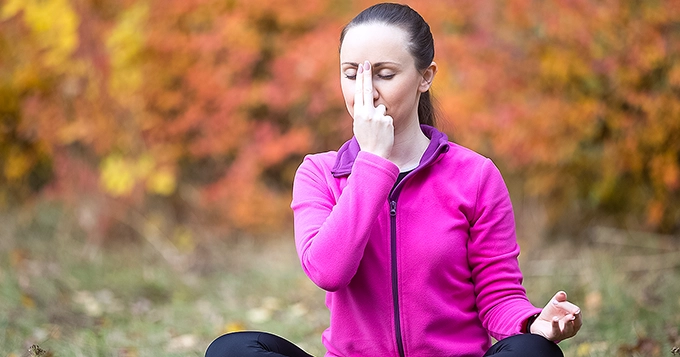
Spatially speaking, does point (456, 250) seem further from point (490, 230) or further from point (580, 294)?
point (580, 294)

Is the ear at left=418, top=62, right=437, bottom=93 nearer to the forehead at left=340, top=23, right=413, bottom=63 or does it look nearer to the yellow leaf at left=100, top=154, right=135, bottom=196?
the forehead at left=340, top=23, right=413, bottom=63

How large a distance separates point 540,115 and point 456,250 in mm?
2764

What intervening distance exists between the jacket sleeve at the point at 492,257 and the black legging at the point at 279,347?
16 centimetres

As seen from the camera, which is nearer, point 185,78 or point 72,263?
point 72,263

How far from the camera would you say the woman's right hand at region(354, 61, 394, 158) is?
6.75 feet

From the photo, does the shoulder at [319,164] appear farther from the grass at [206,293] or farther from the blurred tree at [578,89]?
the blurred tree at [578,89]

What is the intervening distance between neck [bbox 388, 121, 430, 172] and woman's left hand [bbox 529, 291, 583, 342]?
560 millimetres

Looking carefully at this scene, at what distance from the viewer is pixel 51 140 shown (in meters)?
6.00

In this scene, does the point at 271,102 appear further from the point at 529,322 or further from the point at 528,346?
the point at 528,346

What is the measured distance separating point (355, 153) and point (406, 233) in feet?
0.95

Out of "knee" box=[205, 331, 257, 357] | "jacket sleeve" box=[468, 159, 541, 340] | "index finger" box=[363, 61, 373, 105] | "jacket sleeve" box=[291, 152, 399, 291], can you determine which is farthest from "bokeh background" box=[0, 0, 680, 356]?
"index finger" box=[363, 61, 373, 105]

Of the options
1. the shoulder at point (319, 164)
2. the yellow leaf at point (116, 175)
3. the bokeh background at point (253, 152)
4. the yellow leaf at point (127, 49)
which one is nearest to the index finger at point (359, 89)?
the shoulder at point (319, 164)

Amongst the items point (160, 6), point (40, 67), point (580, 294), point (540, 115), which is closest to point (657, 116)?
point (540, 115)

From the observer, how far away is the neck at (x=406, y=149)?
225cm
